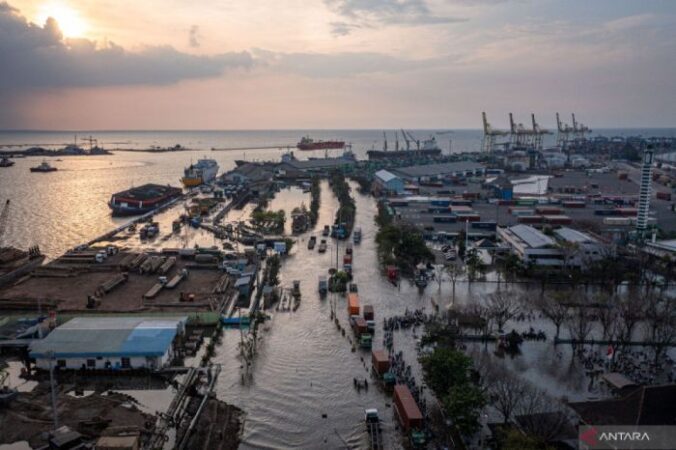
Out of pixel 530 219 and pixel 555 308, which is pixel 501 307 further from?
pixel 530 219

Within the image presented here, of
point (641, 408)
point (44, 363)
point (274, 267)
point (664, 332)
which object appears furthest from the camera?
point (274, 267)

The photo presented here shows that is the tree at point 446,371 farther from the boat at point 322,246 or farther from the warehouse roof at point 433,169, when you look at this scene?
the warehouse roof at point 433,169

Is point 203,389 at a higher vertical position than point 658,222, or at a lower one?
lower

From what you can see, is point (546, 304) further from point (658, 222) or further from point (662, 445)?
point (658, 222)

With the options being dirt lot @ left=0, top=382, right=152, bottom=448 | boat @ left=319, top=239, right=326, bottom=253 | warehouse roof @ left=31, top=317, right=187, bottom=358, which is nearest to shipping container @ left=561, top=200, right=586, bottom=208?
boat @ left=319, top=239, right=326, bottom=253

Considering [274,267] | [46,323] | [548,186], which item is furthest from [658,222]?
[46,323]

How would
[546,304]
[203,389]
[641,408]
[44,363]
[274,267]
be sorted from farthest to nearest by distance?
[274,267]
[546,304]
[44,363]
[203,389]
[641,408]
